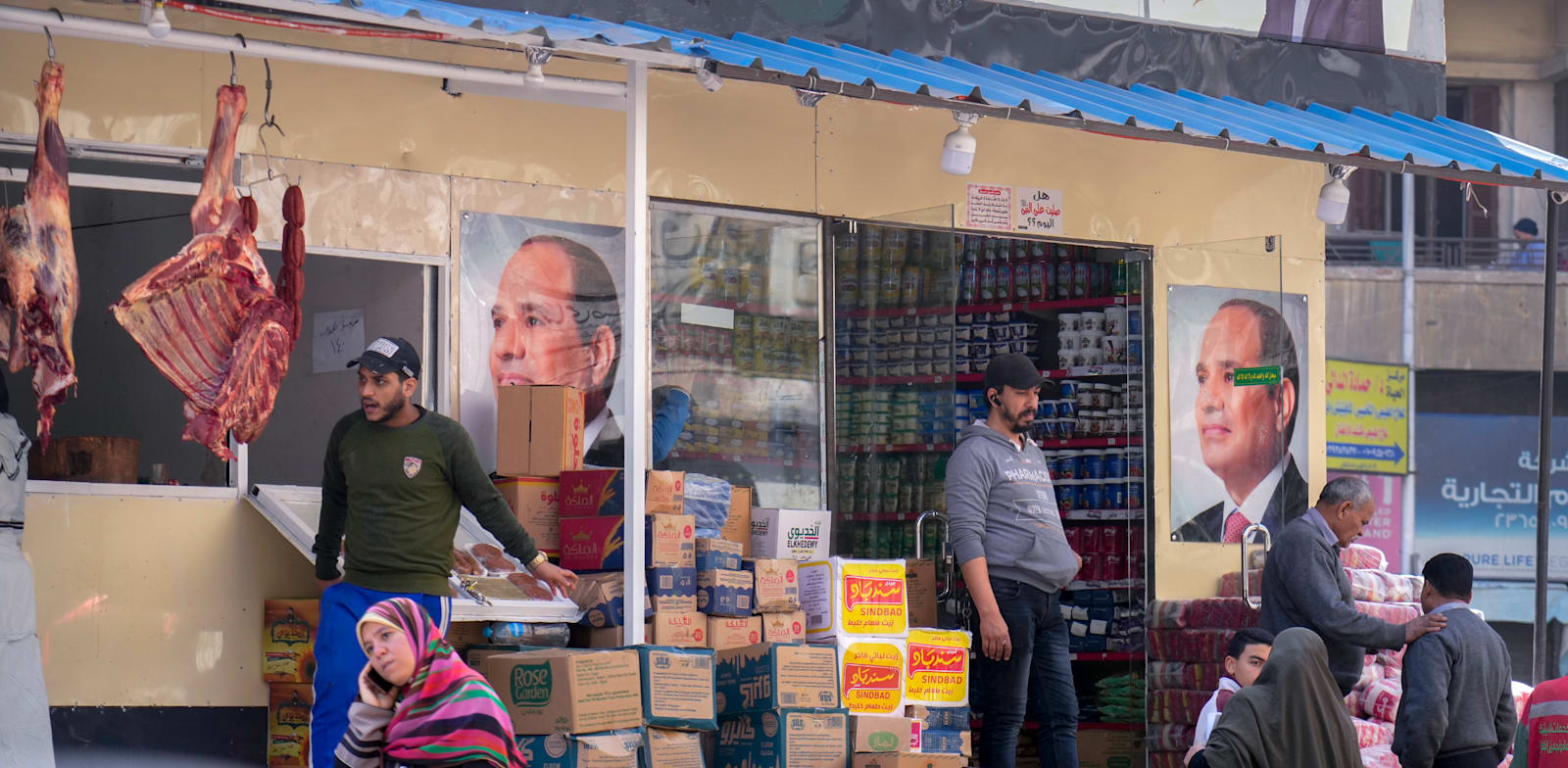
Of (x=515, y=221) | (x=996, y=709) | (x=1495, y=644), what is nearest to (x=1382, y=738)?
(x=1495, y=644)

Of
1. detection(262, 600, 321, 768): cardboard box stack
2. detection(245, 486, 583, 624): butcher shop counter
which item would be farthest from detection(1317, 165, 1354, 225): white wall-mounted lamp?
detection(262, 600, 321, 768): cardboard box stack

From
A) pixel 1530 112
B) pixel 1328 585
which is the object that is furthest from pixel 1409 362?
pixel 1328 585

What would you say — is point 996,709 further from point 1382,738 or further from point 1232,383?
point 1232,383

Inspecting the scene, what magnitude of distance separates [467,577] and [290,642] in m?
0.81

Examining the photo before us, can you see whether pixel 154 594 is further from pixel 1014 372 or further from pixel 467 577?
pixel 1014 372

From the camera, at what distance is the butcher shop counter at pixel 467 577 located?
21.9 ft

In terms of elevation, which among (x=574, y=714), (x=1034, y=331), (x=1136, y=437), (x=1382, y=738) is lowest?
(x=1382, y=738)

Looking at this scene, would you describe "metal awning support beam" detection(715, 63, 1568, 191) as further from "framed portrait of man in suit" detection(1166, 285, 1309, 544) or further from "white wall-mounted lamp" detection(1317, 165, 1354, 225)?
"framed portrait of man in suit" detection(1166, 285, 1309, 544)

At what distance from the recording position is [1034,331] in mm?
9984

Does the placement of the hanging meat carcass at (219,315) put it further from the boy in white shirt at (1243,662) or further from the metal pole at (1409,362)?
the metal pole at (1409,362)

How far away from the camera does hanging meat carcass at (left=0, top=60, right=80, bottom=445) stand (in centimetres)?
596

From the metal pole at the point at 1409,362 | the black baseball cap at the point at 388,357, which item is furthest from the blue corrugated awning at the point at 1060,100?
the metal pole at the point at 1409,362

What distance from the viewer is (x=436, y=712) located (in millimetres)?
4605

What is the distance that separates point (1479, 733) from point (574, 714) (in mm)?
3485
